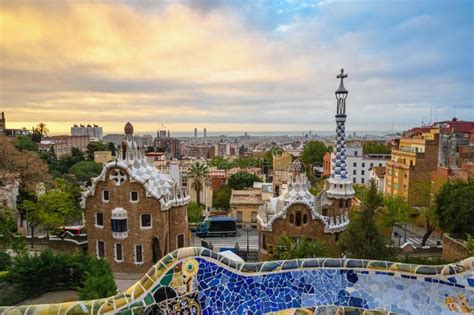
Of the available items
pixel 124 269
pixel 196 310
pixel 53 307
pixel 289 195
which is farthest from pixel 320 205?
pixel 53 307

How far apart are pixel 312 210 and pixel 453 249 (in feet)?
29.8

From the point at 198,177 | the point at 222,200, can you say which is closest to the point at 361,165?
the point at 222,200

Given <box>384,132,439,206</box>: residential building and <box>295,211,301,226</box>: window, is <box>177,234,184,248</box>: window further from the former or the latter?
<box>384,132,439,206</box>: residential building

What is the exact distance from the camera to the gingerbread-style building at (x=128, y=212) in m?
15.8

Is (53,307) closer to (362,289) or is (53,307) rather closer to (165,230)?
(362,289)

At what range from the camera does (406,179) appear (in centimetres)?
2989

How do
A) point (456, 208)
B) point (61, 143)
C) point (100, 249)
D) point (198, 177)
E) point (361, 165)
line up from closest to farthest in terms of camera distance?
point (100, 249) < point (456, 208) < point (198, 177) < point (361, 165) < point (61, 143)

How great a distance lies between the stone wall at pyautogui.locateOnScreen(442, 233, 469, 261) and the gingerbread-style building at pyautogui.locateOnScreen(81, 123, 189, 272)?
594 inches

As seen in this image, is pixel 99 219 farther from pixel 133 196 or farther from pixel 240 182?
pixel 240 182

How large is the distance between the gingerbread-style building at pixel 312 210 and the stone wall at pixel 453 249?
667 cm

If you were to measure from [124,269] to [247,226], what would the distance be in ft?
42.9

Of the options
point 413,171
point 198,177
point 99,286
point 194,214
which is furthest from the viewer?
point 198,177

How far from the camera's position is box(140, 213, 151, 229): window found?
16062mm

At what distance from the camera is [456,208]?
60.4ft
